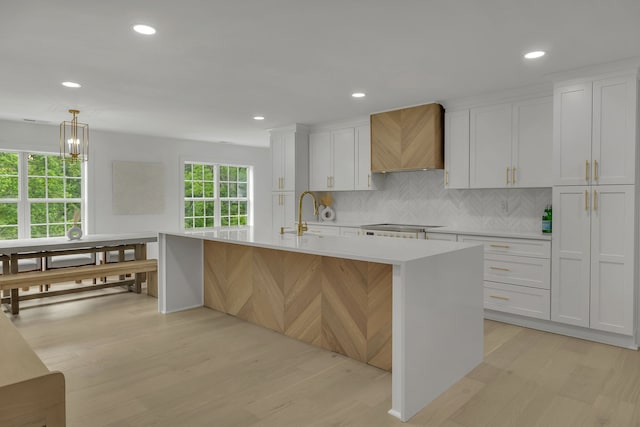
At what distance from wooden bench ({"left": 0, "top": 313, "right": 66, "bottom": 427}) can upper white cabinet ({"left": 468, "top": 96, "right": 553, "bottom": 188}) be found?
13.6ft

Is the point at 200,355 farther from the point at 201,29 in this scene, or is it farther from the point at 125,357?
the point at 201,29

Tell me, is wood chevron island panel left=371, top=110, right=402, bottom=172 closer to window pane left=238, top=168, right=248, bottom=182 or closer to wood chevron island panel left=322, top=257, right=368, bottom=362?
wood chevron island panel left=322, top=257, right=368, bottom=362

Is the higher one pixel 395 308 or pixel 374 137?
pixel 374 137

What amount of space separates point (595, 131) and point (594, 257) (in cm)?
105

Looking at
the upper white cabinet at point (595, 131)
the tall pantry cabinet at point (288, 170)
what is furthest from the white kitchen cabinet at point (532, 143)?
the tall pantry cabinet at point (288, 170)

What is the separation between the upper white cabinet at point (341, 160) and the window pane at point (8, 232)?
429 centimetres

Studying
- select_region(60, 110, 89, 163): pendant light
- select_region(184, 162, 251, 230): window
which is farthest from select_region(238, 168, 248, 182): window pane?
select_region(60, 110, 89, 163): pendant light

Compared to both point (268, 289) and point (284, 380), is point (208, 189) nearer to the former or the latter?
point (268, 289)

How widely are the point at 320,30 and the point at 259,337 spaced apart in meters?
2.43

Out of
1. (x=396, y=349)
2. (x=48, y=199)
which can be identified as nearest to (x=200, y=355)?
(x=396, y=349)

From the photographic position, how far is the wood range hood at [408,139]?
15.4 ft

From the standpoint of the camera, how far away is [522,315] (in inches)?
154

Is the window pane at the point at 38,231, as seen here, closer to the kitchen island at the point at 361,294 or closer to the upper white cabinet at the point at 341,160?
the kitchen island at the point at 361,294

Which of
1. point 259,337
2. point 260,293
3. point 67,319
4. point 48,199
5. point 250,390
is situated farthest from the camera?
point 48,199
